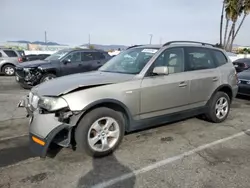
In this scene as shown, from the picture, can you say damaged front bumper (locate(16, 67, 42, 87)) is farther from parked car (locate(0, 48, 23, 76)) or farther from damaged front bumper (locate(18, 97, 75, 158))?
damaged front bumper (locate(18, 97, 75, 158))

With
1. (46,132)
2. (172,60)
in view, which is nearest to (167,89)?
(172,60)

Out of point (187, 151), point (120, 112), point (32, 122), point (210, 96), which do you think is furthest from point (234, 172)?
point (32, 122)

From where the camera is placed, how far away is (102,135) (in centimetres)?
359

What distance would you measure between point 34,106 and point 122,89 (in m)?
1.35

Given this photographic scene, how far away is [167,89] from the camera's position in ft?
13.8

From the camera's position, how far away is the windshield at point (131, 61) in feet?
13.7

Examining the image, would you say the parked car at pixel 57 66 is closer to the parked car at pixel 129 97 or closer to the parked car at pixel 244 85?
the parked car at pixel 129 97

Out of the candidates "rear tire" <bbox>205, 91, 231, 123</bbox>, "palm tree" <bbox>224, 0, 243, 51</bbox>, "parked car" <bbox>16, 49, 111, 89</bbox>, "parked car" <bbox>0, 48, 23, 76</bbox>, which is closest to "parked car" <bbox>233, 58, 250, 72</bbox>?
"parked car" <bbox>16, 49, 111, 89</bbox>

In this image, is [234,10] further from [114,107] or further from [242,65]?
[114,107]

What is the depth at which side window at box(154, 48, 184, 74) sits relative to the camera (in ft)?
14.0

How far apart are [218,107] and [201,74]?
39.4 inches

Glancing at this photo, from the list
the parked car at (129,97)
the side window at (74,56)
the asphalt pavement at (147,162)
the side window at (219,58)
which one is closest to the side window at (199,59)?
the parked car at (129,97)

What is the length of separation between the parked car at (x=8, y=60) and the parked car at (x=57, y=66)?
5.15 m

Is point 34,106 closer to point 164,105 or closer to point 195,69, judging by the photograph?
point 164,105
